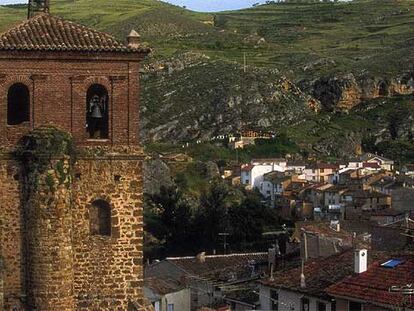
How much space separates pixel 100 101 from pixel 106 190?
2.14 meters

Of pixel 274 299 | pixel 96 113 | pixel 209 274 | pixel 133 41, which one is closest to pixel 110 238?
pixel 96 113

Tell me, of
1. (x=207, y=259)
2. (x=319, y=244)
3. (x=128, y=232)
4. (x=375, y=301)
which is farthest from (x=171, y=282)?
(x=128, y=232)

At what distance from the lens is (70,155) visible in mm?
23375

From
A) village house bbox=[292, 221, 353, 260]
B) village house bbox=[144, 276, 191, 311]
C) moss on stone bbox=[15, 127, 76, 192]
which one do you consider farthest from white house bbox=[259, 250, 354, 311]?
moss on stone bbox=[15, 127, 76, 192]

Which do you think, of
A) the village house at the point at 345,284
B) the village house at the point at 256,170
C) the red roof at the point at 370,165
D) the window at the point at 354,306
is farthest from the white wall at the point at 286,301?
the red roof at the point at 370,165

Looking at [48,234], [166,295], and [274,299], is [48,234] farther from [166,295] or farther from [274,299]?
[166,295]

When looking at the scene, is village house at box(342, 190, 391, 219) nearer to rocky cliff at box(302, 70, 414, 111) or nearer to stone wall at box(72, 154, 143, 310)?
rocky cliff at box(302, 70, 414, 111)

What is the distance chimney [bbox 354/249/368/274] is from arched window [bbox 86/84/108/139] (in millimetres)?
10037

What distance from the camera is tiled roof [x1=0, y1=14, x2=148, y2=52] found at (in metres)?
23.7

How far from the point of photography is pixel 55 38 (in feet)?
79.2

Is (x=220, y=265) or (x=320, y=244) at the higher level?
(x=320, y=244)

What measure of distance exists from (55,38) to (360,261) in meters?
12.0

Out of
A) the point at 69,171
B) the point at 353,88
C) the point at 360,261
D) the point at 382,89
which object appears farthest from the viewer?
the point at 382,89

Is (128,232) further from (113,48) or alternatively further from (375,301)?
(375,301)
